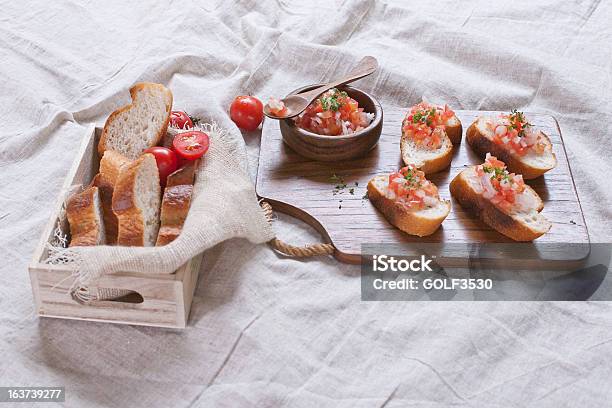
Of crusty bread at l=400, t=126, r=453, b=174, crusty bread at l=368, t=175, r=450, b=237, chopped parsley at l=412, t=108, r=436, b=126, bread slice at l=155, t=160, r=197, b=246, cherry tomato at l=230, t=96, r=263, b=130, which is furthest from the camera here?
cherry tomato at l=230, t=96, r=263, b=130

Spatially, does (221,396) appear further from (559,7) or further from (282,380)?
(559,7)

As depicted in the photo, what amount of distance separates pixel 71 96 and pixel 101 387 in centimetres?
147

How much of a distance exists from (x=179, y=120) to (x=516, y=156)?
1218 millimetres

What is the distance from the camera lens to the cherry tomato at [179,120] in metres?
2.86

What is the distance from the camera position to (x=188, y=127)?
9.43 feet

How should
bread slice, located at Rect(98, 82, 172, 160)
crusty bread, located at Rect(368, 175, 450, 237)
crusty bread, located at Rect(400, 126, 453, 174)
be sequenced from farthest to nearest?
crusty bread, located at Rect(400, 126, 453, 174)
bread slice, located at Rect(98, 82, 172, 160)
crusty bread, located at Rect(368, 175, 450, 237)

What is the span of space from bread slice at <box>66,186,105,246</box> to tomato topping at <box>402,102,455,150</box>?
1.16m

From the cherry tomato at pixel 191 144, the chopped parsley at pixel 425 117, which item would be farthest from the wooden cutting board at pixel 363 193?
the cherry tomato at pixel 191 144

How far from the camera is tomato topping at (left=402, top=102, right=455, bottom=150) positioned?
9.10 ft

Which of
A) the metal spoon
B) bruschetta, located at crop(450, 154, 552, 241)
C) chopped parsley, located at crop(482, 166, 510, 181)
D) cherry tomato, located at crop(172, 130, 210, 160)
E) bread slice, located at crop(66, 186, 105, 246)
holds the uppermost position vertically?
chopped parsley, located at crop(482, 166, 510, 181)

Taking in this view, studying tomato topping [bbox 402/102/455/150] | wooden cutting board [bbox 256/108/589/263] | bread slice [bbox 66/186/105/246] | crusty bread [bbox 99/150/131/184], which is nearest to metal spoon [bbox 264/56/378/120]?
wooden cutting board [bbox 256/108/589/263]

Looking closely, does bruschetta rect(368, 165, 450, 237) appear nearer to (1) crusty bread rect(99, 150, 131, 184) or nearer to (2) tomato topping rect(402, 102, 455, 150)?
(2) tomato topping rect(402, 102, 455, 150)

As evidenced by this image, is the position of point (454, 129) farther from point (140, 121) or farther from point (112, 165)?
point (112, 165)

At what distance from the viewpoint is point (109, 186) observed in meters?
2.37
